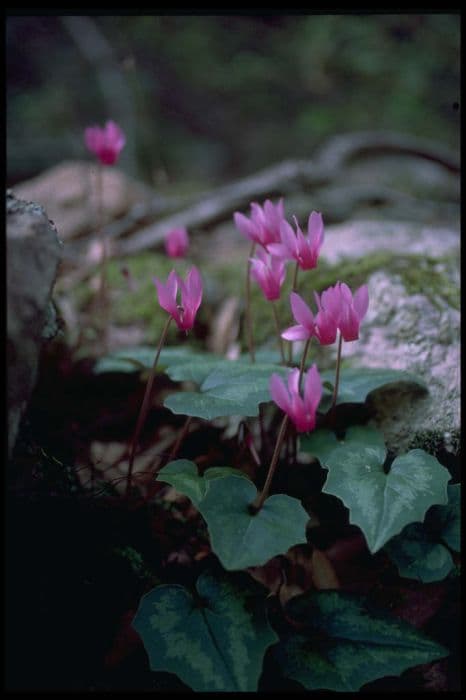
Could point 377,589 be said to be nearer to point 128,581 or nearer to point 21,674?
point 128,581

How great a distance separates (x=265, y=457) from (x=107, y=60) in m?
6.00

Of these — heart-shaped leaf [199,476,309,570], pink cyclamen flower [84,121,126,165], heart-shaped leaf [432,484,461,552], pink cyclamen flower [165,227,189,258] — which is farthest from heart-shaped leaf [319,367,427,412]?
pink cyclamen flower [84,121,126,165]

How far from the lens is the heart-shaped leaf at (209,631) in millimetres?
960

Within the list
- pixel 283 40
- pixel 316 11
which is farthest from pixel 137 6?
pixel 283 40

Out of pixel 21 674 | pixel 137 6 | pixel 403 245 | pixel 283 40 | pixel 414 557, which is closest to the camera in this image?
pixel 21 674

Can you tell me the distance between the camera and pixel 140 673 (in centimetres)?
111

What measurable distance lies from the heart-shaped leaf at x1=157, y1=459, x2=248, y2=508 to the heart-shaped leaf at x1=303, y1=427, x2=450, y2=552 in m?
0.19

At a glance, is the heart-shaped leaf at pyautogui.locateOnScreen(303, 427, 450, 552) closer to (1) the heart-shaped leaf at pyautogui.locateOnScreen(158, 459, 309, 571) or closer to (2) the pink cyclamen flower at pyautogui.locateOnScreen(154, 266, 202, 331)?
(1) the heart-shaped leaf at pyautogui.locateOnScreen(158, 459, 309, 571)

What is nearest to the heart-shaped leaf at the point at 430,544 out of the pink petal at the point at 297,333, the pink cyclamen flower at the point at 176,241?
the pink petal at the point at 297,333

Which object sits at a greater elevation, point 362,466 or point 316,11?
point 316,11

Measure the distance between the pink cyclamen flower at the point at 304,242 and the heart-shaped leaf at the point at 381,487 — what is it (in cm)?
41

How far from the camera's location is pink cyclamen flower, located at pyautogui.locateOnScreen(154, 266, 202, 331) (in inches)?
45.8

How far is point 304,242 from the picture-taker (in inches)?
49.3

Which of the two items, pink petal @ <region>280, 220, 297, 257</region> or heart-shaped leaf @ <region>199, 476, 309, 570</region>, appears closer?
heart-shaped leaf @ <region>199, 476, 309, 570</region>
